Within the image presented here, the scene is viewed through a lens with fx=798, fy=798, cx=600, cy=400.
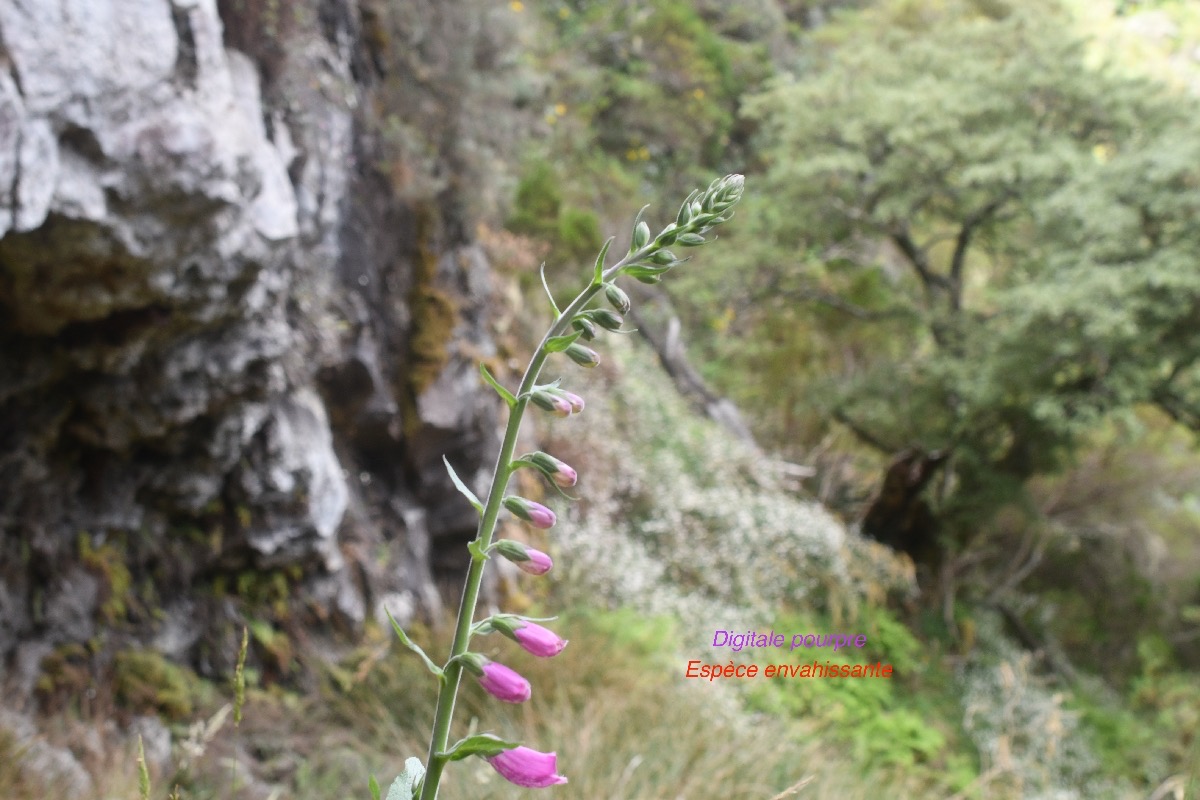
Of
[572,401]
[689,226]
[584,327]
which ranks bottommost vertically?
[572,401]

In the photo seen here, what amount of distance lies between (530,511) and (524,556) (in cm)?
5

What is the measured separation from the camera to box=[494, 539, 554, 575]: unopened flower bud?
878 millimetres

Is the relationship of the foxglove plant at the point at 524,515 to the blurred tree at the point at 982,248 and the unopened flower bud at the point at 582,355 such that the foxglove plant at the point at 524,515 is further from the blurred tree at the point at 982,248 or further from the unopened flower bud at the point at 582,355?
the blurred tree at the point at 982,248

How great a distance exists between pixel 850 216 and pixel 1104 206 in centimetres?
213

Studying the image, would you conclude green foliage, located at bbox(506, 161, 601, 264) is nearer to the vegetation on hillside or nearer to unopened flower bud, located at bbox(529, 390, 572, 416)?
the vegetation on hillside

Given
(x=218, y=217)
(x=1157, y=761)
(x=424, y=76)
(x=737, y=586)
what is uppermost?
(x=424, y=76)

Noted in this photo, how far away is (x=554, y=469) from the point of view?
930 mm

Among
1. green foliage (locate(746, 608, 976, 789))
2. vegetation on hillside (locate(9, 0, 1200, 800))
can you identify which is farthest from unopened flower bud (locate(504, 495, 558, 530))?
green foliage (locate(746, 608, 976, 789))

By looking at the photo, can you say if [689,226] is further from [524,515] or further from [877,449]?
[877,449]

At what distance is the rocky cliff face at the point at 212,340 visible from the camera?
1.97m

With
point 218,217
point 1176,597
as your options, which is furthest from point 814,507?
point 218,217

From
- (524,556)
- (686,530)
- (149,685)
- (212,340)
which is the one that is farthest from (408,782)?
(686,530)

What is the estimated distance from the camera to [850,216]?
6922 mm

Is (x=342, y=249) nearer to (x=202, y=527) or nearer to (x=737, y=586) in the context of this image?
(x=202, y=527)
